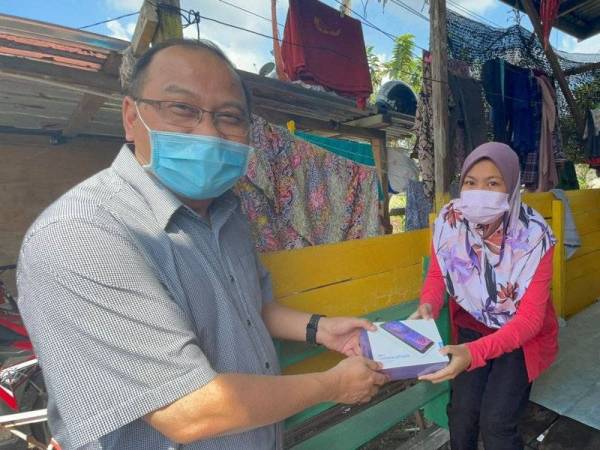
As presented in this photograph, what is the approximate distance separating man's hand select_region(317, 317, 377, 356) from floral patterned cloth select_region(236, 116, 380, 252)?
0.74m

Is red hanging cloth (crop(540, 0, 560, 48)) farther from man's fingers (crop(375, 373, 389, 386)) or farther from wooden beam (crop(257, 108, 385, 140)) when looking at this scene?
man's fingers (crop(375, 373, 389, 386))

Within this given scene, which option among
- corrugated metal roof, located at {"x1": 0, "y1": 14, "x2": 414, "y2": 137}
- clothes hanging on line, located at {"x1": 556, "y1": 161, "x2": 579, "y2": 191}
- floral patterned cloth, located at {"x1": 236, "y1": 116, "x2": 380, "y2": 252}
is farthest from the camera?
clothes hanging on line, located at {"x1": 556, "y1": 161, "x2": 579, "y2": 191}

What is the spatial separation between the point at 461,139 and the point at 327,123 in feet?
4.81

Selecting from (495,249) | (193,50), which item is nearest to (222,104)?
(193,50)

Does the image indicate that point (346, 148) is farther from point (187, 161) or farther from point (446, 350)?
point (187, 161)

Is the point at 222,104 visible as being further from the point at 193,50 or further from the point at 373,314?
the point at 373,314

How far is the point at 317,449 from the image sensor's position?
1.83 m

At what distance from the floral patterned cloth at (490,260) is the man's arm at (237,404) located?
115 cm

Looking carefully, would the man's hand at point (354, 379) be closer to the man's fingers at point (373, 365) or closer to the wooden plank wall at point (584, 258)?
the man's fingers at point (373, 365)

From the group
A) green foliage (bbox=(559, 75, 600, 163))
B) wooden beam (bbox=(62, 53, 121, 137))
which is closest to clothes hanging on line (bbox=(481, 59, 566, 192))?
green foliage (bbox=(559, 75, 600, 163))

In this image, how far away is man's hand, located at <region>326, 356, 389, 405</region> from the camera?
1.15 metres

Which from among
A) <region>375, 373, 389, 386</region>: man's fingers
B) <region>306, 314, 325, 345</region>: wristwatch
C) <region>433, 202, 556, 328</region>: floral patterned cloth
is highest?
<region>433, 202, 556, 328</region>: floral patterned cloth

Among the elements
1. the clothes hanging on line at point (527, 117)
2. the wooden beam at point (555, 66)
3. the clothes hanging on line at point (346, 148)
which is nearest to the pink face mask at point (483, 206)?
the clothes hanging on line at point (346, 148)

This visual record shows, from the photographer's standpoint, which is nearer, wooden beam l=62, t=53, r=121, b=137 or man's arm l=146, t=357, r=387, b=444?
man's arm l=146, t=357, r=387, b=444
